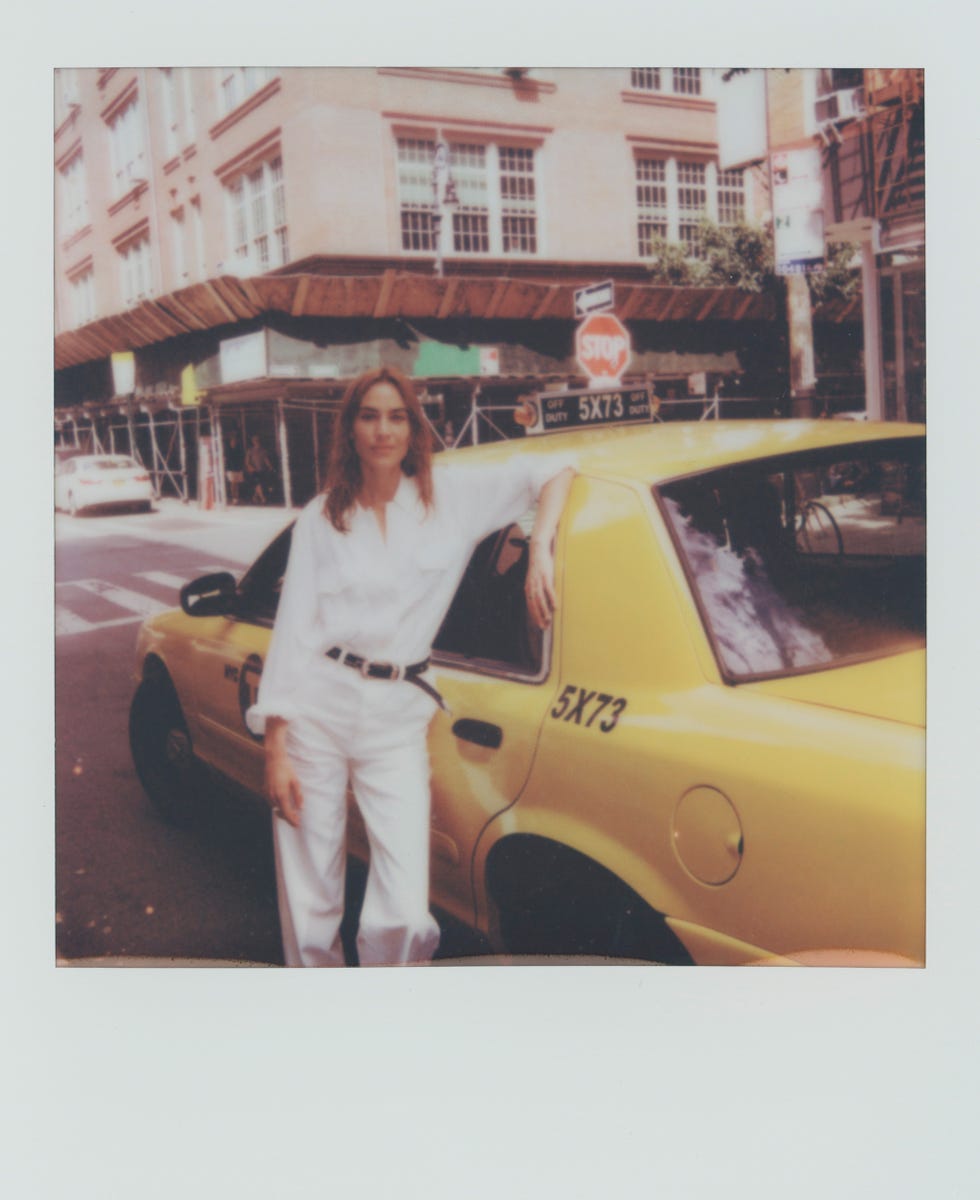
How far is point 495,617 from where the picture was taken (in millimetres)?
3049

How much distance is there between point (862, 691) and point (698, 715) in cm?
39

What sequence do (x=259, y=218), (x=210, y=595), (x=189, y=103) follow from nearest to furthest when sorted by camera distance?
(x=210, y=595)
(x=189, y=103)
(x=259, y=218)

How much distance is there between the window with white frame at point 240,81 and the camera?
3.88 m

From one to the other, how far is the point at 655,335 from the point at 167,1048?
3.20 meters

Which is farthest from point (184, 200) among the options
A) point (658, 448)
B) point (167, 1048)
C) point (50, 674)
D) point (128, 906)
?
point (167, 1048)

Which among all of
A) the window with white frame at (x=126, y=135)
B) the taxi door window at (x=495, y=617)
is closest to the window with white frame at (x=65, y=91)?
the window with white frame at (x=126, y=135)

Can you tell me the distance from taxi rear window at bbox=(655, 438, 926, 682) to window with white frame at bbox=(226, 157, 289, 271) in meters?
2.29

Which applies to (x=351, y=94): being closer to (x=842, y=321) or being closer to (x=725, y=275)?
(x=725, y=275)

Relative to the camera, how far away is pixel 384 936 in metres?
3.50

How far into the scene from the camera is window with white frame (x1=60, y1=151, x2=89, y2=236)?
4.04 m

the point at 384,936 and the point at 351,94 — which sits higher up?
the point at 351,94

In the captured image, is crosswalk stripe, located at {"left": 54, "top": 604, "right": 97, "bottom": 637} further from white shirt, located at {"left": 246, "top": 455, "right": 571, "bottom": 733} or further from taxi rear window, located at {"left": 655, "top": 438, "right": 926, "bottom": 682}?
taxi rear window, located at {"left": 655, "top": 438, "right": 926, "bottom": 682}

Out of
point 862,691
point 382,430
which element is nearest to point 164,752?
point 382,430

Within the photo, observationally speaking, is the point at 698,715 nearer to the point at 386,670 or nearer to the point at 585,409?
the point at 386,670
